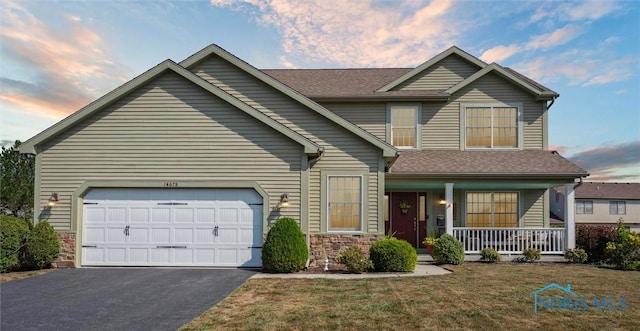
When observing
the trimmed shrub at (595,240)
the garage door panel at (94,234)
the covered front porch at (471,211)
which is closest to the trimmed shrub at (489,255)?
the covered front porch at (471,211)

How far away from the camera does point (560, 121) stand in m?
17.1

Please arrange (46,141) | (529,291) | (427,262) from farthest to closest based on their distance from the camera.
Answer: (427,262), (46,141), (529,291)

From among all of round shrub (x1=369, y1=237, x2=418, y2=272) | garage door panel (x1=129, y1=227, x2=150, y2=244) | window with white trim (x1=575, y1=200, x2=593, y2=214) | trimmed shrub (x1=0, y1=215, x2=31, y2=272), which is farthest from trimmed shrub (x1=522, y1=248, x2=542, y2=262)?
window with white trim (x1=575, y1=200, x2=593, y2=214)

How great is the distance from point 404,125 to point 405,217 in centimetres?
354

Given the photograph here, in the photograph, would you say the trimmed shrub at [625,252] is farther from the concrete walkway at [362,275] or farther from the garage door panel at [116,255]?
the garage door panel at [116,255]

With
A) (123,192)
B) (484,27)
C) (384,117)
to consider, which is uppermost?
(484,27)

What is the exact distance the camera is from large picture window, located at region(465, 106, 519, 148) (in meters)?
15.6

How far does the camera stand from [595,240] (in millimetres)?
14023

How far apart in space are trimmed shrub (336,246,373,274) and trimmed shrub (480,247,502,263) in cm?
443

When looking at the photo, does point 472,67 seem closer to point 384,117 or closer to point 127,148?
point 384,117

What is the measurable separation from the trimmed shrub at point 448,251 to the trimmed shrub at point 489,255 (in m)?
1.03

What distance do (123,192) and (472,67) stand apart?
13379mm

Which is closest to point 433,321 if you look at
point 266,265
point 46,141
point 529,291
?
point 529,291

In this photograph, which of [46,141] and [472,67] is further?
[472,67]
